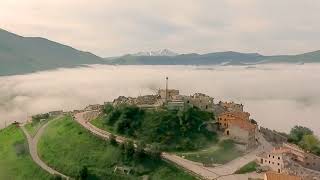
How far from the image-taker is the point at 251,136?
109312 millimetres

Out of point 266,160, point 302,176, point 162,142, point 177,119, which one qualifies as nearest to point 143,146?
point 162,142

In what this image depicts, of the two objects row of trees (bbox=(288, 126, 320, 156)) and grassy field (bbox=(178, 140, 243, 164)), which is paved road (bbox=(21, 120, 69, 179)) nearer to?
grassy field (bbox=(178, 140, 243, 164))

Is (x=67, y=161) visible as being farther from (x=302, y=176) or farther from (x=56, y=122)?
(x=302, y=176)

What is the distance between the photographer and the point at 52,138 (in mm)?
113125

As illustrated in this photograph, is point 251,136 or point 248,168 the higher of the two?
point 251,136

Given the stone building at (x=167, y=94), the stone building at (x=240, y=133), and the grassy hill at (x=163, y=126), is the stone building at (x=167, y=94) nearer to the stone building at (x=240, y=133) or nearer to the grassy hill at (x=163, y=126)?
the grassy hill at (x=163, y=126)

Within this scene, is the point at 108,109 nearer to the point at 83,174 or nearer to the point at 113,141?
the point at 113,141

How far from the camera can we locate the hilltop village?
95.4 metres

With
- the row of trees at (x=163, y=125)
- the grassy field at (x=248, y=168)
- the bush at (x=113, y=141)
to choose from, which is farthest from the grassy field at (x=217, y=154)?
the bush at (x=113, y=141)

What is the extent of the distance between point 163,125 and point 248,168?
808 inches

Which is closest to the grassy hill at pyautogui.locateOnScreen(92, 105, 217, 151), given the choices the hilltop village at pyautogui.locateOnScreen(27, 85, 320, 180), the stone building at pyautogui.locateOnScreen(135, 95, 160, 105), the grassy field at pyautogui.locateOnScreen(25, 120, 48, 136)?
the hilltop village at pyautogui.locateOnScreen(27, 85, 320, 180)

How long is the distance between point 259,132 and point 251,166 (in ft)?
81.7

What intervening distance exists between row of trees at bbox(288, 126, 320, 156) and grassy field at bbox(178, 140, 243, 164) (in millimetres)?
20612

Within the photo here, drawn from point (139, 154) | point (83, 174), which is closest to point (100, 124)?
point (139, 154)
